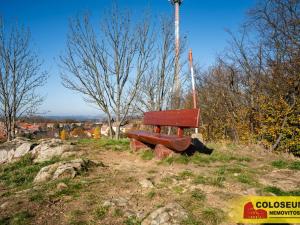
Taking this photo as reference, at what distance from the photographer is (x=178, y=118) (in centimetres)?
529

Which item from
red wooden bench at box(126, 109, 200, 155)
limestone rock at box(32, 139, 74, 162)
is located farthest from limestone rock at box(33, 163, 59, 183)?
red wooden bench at box(126, 109, 200, 155)

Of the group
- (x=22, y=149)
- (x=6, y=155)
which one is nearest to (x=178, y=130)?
(x=22, y=149)

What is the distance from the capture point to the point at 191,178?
3.89 meters

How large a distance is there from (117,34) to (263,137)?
7397 mm

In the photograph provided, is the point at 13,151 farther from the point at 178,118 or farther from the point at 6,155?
the point at 178,118

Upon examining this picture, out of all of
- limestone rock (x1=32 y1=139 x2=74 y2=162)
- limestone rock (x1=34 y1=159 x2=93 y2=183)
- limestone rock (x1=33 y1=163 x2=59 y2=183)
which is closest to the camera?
limestone rock (x1=34 y1=159 x2=93 y2=183)

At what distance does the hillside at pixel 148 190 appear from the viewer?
272 cm

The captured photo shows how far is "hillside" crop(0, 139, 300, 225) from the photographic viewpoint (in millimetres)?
2725

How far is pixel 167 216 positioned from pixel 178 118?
9.56ft

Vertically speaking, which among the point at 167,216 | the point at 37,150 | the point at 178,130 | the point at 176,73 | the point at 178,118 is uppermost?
the point at 176,73

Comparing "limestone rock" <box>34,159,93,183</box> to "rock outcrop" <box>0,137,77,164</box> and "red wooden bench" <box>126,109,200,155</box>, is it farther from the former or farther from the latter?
"rock outcrop" <box>0,137,77,164</box>

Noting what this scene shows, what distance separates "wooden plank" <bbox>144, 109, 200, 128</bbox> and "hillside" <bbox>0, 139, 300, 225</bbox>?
2.52 ft

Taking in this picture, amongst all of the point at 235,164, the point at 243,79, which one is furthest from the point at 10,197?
the point at 243,79

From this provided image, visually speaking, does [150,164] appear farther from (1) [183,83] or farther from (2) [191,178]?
(1) [183,83]
